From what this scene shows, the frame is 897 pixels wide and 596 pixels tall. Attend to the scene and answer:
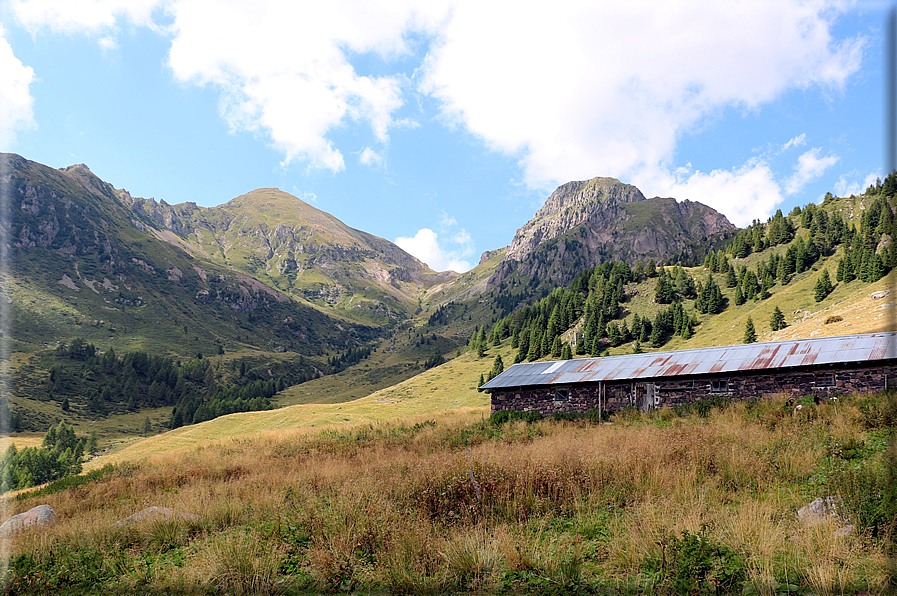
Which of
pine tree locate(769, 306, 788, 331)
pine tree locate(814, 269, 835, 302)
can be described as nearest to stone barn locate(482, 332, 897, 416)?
pine tree locate(769, 306, 788, 331)

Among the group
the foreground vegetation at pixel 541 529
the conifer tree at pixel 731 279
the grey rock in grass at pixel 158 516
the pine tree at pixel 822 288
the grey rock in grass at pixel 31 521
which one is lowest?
the grey rock in grass at pixel 31 521

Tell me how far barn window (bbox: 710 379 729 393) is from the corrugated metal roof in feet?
2.63

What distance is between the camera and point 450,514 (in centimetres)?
847

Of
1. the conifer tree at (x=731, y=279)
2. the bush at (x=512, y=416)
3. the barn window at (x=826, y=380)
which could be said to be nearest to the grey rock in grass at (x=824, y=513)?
the barn window at (x=826, y=380)

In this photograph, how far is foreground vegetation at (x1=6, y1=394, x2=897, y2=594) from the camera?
5789 mm

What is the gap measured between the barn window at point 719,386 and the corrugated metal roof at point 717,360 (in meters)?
0.80

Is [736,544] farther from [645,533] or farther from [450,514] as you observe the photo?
[450,514]

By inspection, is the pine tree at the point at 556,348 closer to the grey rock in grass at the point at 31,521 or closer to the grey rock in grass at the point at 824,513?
the grey rock in grass at the point at 31,521

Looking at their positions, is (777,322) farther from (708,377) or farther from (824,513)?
(824,513)

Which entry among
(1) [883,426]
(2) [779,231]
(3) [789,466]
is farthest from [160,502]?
(2) [779,231]

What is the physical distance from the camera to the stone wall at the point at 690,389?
80.9 ft

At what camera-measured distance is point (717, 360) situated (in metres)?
29.6

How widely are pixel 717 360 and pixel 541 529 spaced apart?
27.9 meters

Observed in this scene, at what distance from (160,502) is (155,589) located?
7.57m
